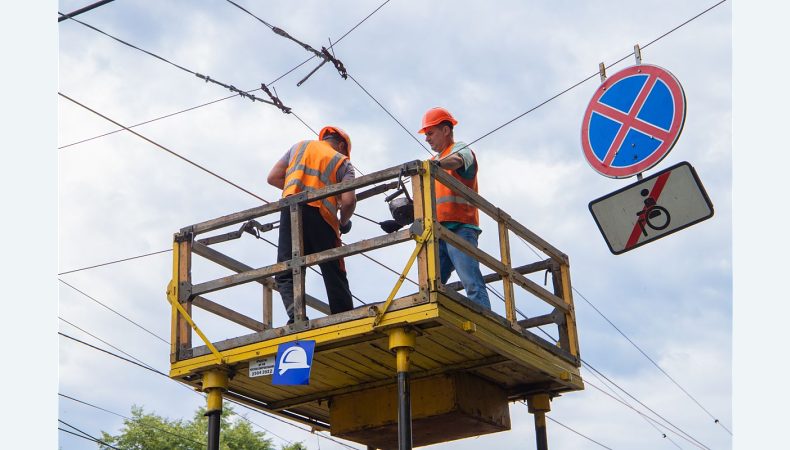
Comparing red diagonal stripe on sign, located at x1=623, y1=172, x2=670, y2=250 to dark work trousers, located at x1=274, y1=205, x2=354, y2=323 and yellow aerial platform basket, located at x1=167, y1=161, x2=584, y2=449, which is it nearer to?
yellow aerial platform basket, located at x1=167, y1=161, x2=584, y2=449

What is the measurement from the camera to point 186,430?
35.3 m

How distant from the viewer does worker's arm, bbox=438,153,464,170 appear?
30.0 ft

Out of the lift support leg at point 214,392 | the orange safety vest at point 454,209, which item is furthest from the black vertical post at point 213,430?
the orange safety vest at point 454,209

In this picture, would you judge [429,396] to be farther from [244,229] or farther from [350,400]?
[244,229]

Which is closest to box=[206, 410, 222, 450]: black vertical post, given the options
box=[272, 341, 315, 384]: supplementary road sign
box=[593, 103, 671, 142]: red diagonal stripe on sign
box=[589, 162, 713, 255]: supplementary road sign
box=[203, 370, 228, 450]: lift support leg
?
box=[203, 370, 228, 450]: lift support leg

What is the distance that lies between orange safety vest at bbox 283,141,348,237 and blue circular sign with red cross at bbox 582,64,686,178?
2219 mm

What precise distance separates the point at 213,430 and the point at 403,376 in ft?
6.09

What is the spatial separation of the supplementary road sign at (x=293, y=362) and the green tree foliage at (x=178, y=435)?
87.0 ft

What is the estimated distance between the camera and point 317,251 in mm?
8953

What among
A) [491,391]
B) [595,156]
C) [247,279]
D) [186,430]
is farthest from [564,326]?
[186,430]

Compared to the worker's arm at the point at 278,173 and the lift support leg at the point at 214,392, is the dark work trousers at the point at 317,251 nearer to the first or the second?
the worker's arm at the point at 278,173

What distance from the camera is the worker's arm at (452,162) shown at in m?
9.13

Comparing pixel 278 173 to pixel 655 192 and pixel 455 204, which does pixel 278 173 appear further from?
pixel 655 192

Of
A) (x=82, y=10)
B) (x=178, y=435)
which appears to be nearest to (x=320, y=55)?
(x=82, y=10)
